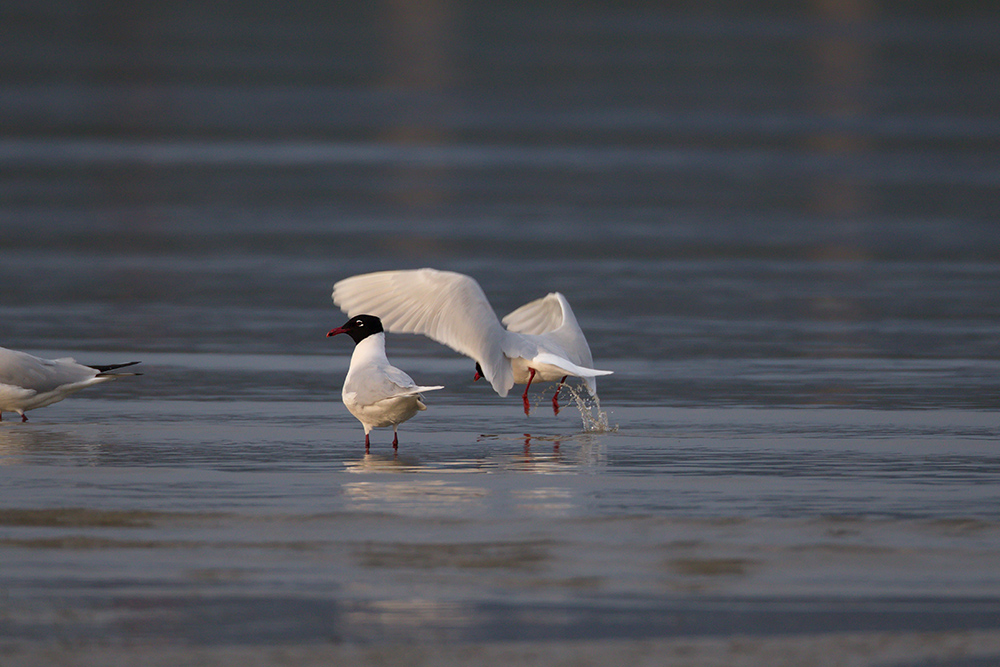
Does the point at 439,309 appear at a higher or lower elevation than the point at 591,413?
higher

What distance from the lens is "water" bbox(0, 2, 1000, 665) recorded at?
6547mm

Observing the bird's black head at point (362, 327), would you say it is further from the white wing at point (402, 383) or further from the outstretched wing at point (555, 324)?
the outstretched wing at point (555, 324)

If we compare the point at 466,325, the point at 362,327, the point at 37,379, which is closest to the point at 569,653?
the point at 362,327

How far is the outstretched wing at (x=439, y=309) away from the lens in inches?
412

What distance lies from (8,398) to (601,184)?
48.5 ft

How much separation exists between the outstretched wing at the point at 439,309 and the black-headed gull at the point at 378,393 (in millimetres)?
712

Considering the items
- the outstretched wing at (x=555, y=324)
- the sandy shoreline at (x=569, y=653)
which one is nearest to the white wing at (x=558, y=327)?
the outstretched wing at (x=555, y=324)

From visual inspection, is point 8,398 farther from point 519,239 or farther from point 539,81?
point 539,81

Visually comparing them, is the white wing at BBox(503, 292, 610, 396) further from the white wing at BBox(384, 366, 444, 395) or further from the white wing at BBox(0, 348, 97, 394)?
the white wing at BBox(0, 348, 97, 394)

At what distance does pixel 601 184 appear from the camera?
24141 millimetres

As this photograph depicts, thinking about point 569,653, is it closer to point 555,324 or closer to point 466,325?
point 466,325

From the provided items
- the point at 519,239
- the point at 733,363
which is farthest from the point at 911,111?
the point at 733,363

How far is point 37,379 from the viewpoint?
406 inches

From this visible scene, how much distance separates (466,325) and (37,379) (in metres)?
2.55
